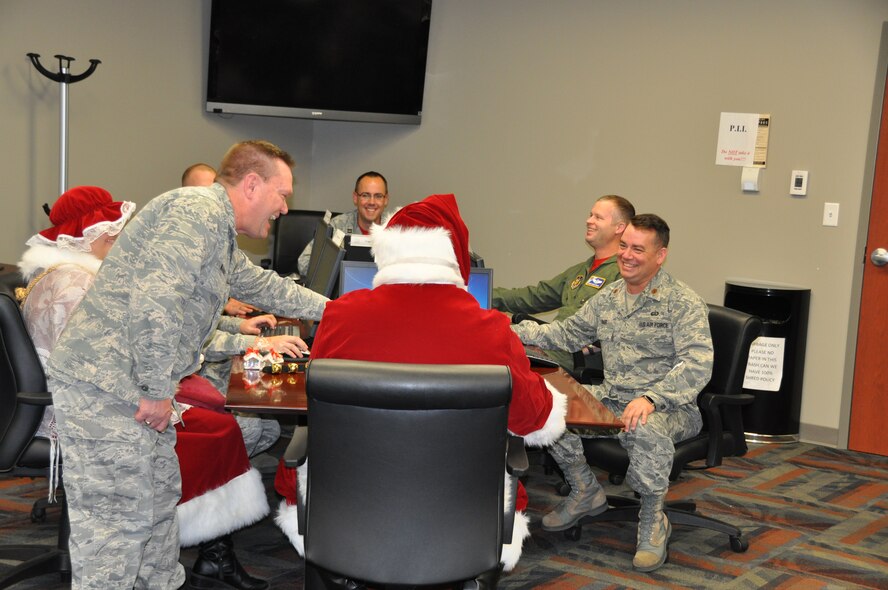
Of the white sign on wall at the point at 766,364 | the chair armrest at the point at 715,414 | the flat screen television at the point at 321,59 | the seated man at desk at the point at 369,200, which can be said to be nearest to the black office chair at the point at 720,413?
the chair armrest at the point at 715,414

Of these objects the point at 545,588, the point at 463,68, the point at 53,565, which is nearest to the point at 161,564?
the point at 53,565

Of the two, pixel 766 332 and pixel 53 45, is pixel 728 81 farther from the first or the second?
pixel 53 45

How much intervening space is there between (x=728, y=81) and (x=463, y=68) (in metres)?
1.88

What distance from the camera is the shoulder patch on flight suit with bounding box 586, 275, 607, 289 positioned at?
13.5 feet

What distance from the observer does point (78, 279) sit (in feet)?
9.04

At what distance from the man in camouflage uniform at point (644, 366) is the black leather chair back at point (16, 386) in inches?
70.1

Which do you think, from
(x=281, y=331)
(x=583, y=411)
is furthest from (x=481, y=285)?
(x=583, y=411)

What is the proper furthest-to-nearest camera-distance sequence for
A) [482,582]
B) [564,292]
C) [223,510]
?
[564,292]
[223,510]
[482,582]

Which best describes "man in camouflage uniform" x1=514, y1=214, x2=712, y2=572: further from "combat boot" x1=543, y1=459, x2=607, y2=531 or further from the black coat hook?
the black coat hook

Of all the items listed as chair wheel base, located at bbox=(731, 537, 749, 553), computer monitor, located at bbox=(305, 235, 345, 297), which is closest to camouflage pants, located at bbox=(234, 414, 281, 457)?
computer monitor, located at bbox=(305, 235, 345, 297)

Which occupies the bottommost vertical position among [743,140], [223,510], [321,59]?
[223,510]

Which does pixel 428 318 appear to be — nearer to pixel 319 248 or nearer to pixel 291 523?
pixel 291 523

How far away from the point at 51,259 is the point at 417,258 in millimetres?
1294

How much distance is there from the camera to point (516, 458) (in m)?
2.21
